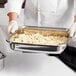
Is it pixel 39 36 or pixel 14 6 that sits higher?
pixel 14 6

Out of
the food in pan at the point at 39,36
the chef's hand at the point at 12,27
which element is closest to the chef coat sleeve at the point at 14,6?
the chef's hand at the point at 12,27

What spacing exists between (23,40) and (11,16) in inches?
13.1

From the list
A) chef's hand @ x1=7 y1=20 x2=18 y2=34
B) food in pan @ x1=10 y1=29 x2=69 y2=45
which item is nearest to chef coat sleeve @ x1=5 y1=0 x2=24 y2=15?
chef's hand @ x1=7 y1=20 x2=18 y2=34

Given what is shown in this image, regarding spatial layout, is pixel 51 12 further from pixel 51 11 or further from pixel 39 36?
pixel 39 36

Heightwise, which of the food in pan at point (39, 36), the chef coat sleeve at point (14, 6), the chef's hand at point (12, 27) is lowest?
the food in pan at point (39, 36)

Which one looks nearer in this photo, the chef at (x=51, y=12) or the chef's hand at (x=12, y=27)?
the chef's hand at (x=12, y=27)

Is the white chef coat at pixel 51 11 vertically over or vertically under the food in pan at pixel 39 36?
over

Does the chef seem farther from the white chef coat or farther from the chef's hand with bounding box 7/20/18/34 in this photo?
the chef's hand with bounding box 7/20/18/34

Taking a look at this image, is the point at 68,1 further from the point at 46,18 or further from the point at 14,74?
the point at 14,74

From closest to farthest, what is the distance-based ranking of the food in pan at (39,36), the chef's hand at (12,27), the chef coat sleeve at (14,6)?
the food in pan at (39,36), the chef's hand at (12,27), the chef coat sleeve at (14,6)

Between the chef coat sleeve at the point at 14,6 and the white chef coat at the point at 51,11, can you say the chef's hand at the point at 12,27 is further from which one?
the white chef coat at the point at 51,11

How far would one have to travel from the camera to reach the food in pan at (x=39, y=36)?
1.09 meters

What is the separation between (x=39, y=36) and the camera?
1.18 metres

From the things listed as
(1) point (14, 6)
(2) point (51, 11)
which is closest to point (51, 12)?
(2) point (51, 11)
